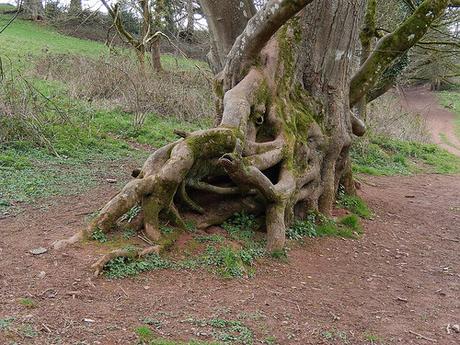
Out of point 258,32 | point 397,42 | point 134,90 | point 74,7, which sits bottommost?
point 134,90

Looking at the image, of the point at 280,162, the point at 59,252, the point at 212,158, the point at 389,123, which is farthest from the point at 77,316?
the point at 389,123

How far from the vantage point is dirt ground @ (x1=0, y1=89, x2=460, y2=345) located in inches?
155

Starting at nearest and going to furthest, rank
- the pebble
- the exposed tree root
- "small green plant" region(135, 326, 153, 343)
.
Answer: "small green plant" region(135, 326, 153, 343) → the pebble → the exposed tree root

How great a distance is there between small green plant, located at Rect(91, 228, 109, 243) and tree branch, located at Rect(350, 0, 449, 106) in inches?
226

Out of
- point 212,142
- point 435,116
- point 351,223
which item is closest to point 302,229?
point 351,223

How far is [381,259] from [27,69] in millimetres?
14516

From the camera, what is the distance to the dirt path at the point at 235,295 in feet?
13.0

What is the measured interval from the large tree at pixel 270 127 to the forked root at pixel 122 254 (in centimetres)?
1

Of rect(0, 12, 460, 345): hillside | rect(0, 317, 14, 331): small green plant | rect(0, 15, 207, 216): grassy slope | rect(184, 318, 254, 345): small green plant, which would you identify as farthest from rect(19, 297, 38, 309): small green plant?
rect(0, 15, 207, 216): grassy slope

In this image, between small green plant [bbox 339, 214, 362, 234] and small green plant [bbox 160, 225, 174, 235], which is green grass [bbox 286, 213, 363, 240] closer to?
small green plant [bbox 339, 214, 362, 234]

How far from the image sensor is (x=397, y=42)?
30.1ft

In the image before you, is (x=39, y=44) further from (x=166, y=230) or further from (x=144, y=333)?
(x=144, y=333)

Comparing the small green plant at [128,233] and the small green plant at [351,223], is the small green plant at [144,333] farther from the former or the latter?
the small green plant at [351,223]

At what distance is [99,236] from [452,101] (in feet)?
146
